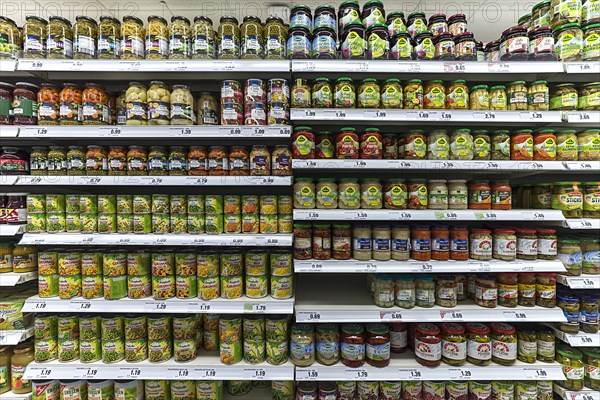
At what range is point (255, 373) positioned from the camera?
1671 millimetres

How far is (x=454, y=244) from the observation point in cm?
171

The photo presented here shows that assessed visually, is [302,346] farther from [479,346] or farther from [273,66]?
[273,66]

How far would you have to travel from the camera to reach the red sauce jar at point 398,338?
184cm

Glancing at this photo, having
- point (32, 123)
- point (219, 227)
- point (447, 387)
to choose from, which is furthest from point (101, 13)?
point (447, 387)

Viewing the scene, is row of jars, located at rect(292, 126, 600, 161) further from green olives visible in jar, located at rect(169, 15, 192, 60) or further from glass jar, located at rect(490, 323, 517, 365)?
glass jar, located at rect(490, 323, 517, 365)

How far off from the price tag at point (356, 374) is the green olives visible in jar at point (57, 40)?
2484mm

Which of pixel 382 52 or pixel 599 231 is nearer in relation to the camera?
pixel 382 52

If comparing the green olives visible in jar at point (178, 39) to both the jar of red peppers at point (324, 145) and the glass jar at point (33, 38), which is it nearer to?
the glass jar at point (33, 38)

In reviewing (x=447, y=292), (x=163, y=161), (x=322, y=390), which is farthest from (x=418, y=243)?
(x=163, y=161)

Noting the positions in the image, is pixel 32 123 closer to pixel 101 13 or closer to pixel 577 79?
pixel 101 13

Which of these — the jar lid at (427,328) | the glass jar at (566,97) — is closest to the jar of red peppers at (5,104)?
the jar lid at (427,328)

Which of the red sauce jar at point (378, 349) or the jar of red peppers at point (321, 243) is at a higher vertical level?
the jar of red peppers at point (321, 243)

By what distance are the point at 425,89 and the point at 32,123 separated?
237 cm

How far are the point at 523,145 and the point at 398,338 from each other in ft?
4.54
